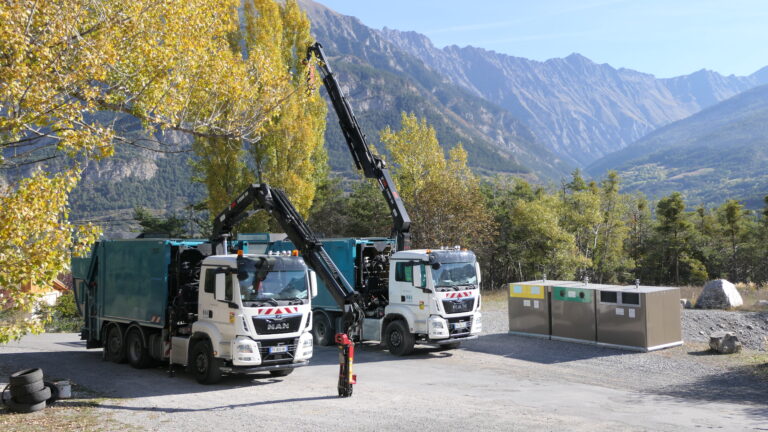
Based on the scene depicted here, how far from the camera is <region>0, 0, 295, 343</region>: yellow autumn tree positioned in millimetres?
9008

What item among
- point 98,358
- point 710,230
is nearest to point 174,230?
point 98,358

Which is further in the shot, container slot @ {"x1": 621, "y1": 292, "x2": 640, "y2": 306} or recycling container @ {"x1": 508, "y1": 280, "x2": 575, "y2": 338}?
recycling container @ {"x1": 508, "y1": 280, "x2": 575, "y2": 338}

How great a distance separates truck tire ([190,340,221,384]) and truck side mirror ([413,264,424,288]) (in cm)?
608

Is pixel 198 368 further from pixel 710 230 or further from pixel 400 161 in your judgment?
pixel 710 230

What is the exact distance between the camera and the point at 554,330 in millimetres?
20547

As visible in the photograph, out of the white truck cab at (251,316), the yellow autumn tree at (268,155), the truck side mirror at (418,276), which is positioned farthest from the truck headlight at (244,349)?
the yellow autumn tree at (268,155)

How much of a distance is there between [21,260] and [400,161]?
3512 centimetres

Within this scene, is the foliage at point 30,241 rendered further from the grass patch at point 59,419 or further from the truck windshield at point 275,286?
the truck windshield at point 275,286

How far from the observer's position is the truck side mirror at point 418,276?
1756 centimetres

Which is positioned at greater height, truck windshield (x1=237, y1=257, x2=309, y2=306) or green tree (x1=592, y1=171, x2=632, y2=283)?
green tree (x1=592, y1=171, x2=632, y2=283)

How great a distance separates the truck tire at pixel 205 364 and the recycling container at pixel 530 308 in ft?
36.7

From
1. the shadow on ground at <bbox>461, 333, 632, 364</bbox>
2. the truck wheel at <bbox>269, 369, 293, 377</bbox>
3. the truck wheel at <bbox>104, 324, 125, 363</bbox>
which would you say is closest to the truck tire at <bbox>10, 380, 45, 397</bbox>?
the truck wheel at <bbox>104, 324, 125, 363</bbox>

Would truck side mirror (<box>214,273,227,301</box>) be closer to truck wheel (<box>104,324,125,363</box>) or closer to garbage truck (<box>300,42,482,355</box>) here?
truck wheel (<box>104,324,125,363</box>)

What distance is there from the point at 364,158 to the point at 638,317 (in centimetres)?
1009
